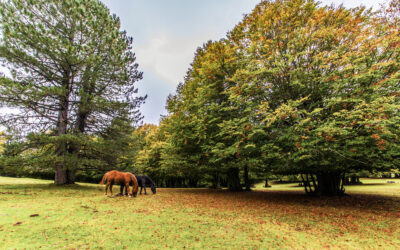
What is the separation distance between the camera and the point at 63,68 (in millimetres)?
14680

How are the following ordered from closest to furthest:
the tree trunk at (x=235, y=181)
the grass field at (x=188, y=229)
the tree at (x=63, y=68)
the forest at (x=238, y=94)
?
the grass field at (x=188, y=229) < the forest at (x=238, y=94) < the tree at (x=63, y=68) < the tree trunk at (x=235, y=181)

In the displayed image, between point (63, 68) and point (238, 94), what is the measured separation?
14.6 metres

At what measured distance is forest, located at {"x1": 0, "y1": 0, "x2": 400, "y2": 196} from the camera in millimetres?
8633

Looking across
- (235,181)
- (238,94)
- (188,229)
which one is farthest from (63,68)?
(235,181)

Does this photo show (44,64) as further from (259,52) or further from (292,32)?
(292,32)

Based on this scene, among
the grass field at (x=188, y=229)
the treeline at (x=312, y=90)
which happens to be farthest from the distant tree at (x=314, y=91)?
the grass field at (x=188, y=229)

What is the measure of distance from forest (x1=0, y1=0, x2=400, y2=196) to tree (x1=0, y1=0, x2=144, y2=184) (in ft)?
0.29

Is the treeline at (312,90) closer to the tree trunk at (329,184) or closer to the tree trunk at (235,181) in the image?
the tree trunk at (329,184)

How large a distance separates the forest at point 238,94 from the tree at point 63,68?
0.29ft

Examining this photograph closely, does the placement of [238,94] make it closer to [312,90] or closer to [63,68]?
[312,90]

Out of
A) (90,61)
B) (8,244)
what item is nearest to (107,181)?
(8,244)

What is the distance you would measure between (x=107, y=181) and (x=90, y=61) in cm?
948

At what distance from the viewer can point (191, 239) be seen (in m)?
4.92

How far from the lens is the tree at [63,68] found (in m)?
12.3
